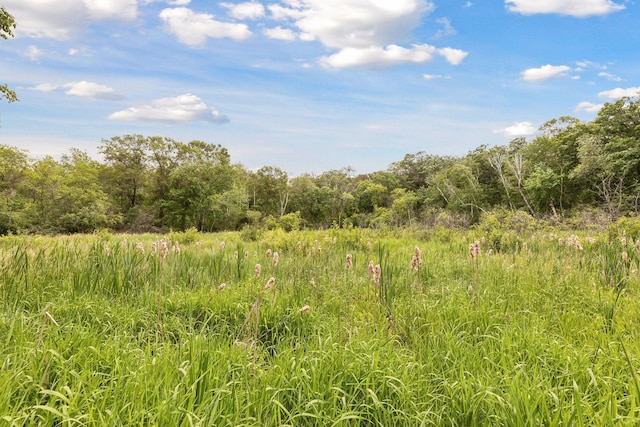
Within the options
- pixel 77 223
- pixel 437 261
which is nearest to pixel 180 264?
pixel 437 261

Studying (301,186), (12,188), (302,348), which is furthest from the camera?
(301,186)

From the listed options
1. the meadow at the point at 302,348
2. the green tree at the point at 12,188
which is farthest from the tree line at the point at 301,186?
the meadow at the point at 302,348

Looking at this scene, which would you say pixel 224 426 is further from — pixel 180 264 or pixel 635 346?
pixel 180 264

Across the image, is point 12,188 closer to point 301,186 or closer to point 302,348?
point 301,186

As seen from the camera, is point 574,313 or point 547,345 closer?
point 547,345

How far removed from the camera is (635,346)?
2832mm

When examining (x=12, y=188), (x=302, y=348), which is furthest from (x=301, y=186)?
(x=302, y=348)

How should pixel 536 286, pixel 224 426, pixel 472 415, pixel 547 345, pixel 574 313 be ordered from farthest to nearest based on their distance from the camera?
pixel 536 286, pixel 574 313, pixel 547 345, pixel 472 415, pixel 224 426

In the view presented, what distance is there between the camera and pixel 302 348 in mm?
2719

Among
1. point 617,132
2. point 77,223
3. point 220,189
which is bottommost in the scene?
point 77,223

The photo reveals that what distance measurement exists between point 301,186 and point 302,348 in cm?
5439

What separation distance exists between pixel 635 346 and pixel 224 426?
3274mm

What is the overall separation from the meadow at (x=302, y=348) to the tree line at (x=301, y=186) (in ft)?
58.7

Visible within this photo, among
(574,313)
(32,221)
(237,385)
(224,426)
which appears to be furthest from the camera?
(32,221)
